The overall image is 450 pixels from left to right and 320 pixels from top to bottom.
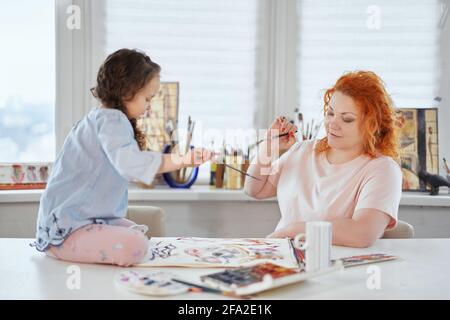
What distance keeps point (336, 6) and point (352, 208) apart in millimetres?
1383

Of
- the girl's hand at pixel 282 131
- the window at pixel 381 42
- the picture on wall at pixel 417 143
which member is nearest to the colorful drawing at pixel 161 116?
the window at pixel 381 42

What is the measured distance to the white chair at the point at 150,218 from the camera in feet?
7.26

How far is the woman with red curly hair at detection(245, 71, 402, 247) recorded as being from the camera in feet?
6.11

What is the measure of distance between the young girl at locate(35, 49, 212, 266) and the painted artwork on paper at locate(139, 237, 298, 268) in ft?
0.33

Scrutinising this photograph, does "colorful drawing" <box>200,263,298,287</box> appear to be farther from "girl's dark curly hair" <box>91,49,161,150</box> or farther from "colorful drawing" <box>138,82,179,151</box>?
"colorful drawing" <box>138,82,179,151</box>

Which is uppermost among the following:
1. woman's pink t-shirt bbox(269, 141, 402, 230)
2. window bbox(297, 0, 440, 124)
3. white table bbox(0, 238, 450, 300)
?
window bbox(297, 0, 440, 124)

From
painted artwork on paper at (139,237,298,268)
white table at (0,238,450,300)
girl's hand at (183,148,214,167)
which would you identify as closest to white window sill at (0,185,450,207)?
painted artwork on paper at (139,237,298,268)

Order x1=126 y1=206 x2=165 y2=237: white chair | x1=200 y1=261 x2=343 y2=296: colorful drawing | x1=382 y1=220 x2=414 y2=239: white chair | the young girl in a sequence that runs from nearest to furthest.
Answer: x1=200 y1=261 x2=343 y2=296: colorful drawing → the young girl → x1=382 y1=220 x2=414 y2=239: white chair → x1=126 y1=206 x2=165 y2=237: white chair

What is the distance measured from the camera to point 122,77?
1.52m

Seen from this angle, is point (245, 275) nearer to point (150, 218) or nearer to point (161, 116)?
point (150, 218)

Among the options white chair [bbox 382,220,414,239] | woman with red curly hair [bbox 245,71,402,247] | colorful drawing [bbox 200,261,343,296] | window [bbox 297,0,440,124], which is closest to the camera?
colorful drawing [bbox 200,261,343,296]

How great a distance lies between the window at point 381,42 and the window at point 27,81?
3.98 feet

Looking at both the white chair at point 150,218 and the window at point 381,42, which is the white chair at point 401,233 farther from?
the window at point 381,42
